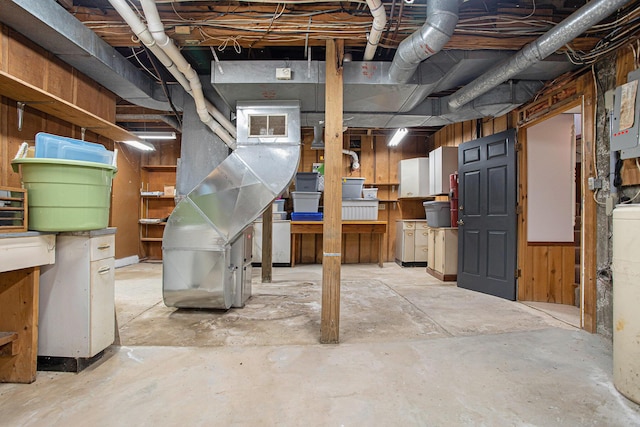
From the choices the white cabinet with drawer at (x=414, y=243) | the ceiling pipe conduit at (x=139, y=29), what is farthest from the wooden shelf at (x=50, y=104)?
the white cabinet with drawer at (x=414, y=243)

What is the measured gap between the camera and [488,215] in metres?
3.77

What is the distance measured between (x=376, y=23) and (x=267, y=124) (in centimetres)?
127

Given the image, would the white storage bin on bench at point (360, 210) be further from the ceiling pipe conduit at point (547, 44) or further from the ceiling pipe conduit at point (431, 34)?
the ceiling pipe conduit at point (431, 34)

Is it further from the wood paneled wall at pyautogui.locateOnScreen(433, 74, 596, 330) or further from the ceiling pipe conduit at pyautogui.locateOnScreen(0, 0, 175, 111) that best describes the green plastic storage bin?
the wood paneled wall at pyautogui.locateOnScreen(433, 74, 596, 330)

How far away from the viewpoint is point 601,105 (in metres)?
2.43

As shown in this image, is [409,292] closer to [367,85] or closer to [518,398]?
[518,398]

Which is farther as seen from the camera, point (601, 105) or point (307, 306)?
point (307, 306)

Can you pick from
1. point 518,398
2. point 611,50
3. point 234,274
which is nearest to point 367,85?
point 611,50

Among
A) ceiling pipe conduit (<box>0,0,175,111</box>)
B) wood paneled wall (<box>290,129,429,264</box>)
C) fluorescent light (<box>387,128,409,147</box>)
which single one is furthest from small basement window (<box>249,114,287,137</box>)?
wood paneled wall (<box>290,129,429,264</box>)

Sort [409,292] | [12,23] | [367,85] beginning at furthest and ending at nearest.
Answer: [409,292] < [367,85] < [12,23]

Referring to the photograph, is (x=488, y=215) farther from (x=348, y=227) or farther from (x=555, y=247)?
(x=348, y=227)

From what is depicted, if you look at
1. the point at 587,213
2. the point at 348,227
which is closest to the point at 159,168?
the point at 348,227

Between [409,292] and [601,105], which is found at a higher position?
[601,105]

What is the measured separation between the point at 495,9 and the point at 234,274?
3.18 metres
